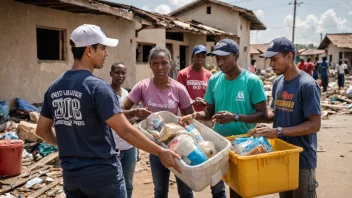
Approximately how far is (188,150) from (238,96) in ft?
3.43

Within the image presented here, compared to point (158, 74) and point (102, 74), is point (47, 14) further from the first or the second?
point (158, 74)

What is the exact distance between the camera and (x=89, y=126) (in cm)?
220

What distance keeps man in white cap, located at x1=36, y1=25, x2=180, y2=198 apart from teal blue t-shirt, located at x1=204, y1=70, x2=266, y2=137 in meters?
1.13

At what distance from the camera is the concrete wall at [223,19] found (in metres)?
25.5

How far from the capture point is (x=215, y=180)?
7.72ft

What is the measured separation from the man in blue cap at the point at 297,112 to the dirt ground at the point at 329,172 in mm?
2156

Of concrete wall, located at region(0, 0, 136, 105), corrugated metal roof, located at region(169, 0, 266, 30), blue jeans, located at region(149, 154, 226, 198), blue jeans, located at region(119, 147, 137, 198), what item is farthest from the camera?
corrugated metal roof, located at region(169, 0, 266, 30)

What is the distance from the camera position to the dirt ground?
5008 mm

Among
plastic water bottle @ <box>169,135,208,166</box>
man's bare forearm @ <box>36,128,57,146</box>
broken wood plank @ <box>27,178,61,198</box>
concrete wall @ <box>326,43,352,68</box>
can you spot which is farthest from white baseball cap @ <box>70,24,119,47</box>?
concrete wall @ <box>326,43,352,68</box>

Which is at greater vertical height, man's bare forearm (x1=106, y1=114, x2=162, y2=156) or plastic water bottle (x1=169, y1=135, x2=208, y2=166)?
man's bare forearm (x1=106, y1=114, x2=162, y2=156)

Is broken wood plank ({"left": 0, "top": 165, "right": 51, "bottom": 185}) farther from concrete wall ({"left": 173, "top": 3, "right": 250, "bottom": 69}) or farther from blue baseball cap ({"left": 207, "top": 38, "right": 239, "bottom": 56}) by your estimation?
concrete wall ({"left": 173, "top": 3, "right": 250, "bottom": 69})

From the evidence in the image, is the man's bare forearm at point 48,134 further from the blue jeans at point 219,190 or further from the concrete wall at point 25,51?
the concrete wall at point 25,51

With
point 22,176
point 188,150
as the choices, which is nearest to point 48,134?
point 188,150

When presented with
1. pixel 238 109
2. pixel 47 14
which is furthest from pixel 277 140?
pixel 47 14
